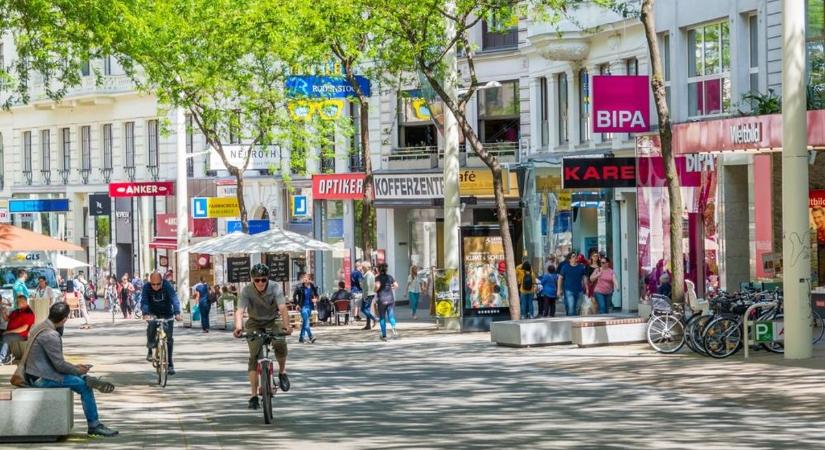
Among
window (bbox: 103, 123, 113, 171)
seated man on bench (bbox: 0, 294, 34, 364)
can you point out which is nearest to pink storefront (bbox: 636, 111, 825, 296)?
seated man on bench (bbox: 0, 294, 34, 364)

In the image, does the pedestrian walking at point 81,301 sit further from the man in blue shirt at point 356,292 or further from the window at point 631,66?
the window at point 631,66

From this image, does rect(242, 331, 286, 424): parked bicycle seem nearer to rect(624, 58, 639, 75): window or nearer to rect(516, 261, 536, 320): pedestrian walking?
rect(516, 261, 536, 320): pedestrian walking

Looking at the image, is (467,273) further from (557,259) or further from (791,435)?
(791,435)

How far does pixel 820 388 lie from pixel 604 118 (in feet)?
58.9

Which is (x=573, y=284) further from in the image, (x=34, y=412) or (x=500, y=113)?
(x=34, y=412)

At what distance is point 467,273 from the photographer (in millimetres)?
35688

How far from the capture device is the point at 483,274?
3588cm

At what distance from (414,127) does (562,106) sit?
320 inches

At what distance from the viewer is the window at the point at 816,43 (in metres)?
33.0

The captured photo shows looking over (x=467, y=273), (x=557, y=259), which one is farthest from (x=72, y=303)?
(x=467, y=273)

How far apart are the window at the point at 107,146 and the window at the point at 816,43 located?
4312 centimetres

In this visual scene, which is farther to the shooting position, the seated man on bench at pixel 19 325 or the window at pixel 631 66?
the window at pixel 631 66

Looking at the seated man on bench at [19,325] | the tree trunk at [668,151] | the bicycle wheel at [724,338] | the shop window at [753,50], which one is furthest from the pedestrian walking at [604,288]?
the seated man on bench at [19,325]

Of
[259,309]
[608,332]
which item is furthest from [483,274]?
[259,309]
